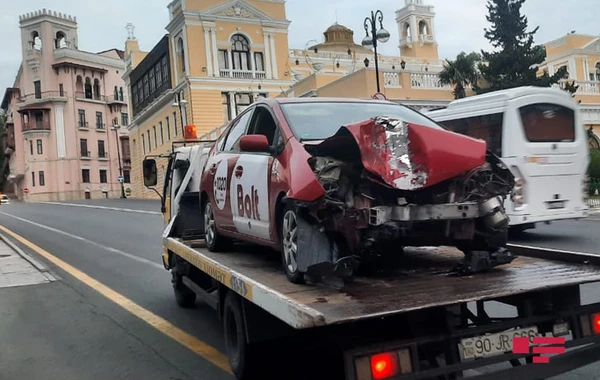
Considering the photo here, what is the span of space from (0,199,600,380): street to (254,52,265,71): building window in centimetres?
3853

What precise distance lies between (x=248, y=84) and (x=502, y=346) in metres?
46.9

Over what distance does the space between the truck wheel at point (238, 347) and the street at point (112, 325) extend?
25cm

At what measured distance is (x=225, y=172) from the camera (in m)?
6.15

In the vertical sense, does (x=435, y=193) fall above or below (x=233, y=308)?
above

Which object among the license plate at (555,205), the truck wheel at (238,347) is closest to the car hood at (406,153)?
the truck wheel at (238,347)

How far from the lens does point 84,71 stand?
269 ft

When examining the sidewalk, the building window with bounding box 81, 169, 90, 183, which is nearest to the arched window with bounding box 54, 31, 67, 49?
the building window with bounding box 81, 169, 90, 183

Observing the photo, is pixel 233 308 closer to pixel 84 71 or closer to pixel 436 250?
pixel 436 250

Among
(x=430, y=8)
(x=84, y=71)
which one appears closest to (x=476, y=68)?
(x=430, y=8)

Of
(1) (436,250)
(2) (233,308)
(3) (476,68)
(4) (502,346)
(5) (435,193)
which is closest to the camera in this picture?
(4) (502,346)

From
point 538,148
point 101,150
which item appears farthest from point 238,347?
point 101,150

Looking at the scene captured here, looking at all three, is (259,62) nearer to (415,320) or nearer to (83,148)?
(83,148)

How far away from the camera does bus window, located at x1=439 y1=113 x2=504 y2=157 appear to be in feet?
39.3

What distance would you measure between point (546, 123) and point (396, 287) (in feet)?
30.2
